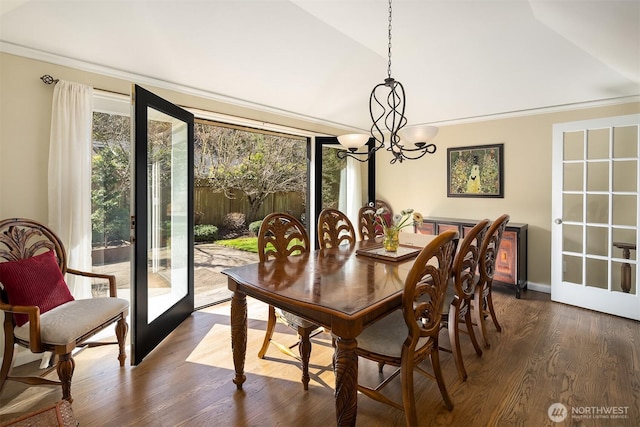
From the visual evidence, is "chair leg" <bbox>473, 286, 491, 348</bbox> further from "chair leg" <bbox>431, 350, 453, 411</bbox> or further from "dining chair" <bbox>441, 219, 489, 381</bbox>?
"chair leg" <bbox>431, 350, 453, 411</bbox>

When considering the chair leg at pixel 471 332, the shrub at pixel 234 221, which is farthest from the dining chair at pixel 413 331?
the shrub at pixel 234 221

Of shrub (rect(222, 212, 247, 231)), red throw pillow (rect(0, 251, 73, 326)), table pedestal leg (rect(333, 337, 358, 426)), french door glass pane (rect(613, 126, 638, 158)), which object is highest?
french door glass pane (rect(613, 126, 638, 158))

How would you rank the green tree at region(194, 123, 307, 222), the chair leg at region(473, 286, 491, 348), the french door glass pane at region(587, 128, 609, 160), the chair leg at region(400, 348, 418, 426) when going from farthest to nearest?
1. the green tree at region(194, 123, 307, 222)
2. the french door glass pane at region(587, 128, 609, 160)
3. the chair leg at region(473, 286, 491, 348)
4. the chair leg at region(400, 348, 418, 426)

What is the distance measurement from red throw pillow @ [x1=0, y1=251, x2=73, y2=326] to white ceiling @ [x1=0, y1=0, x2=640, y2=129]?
1.48 m

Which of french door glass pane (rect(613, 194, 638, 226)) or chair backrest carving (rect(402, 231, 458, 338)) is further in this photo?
french door glass pane (rect(613, 194, 638, 226))

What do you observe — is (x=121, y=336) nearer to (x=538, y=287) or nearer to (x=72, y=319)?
(x=72, y=319)

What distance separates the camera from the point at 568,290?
141 inches

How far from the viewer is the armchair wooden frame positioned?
188cm

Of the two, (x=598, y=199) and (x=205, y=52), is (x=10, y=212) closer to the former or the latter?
(x=205, y=52)

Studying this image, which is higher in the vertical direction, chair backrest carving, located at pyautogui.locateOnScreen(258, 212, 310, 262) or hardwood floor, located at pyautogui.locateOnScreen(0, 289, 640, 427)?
chair backrest carving, located at pyautogui.locateOnScreen(258, 212, 310, 262)

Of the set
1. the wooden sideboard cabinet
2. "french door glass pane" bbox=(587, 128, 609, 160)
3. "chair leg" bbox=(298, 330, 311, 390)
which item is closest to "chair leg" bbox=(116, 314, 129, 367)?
"chair leg" bbox=(298, 330, 311, 390)

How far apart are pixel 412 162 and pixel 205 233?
4.17m

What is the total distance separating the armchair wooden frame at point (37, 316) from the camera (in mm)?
1877

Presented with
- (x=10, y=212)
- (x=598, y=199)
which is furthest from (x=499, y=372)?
(x=10, y=212)
